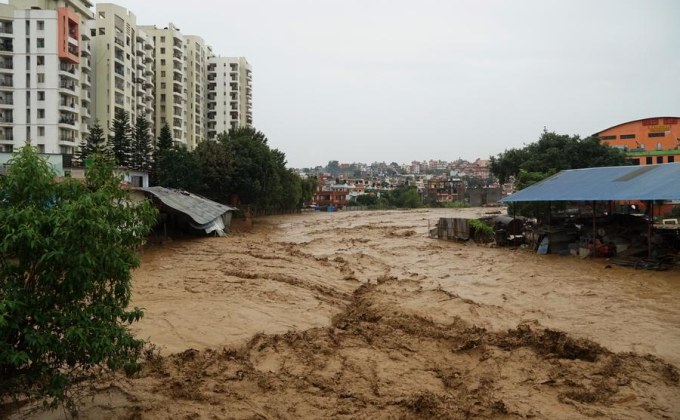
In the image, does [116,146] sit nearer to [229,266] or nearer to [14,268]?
[229,266]

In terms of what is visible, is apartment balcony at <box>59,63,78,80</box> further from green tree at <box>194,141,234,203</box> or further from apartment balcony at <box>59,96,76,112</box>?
green tree at <box>194,141,234,203</box>

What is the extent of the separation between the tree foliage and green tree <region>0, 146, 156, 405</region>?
39.9 metres

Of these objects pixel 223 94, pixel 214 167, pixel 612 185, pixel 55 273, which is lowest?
pixel 55 273

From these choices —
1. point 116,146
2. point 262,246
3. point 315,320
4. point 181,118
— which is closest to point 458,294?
point 315,320

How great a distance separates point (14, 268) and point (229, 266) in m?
13.6

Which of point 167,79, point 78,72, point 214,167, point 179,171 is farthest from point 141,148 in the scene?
point 167,79

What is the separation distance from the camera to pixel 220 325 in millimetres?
10258

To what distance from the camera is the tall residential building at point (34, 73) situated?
48.2 m

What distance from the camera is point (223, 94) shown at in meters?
93.1

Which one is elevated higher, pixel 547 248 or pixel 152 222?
pixel 152 222

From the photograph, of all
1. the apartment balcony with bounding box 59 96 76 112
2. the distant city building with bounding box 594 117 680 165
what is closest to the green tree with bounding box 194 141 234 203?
the apartment balcony with bounding box 59 96 76 112

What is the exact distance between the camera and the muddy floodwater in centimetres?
675

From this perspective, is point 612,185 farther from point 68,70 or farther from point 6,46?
point 6,46

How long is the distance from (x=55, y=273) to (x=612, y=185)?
20.4 metres
